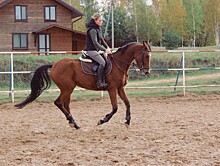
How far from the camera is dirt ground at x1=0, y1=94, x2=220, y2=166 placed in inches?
245

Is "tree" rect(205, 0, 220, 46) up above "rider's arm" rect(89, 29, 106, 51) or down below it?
above

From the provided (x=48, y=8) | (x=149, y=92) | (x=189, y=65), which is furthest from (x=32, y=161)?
(x=48, y=8)

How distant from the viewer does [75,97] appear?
15.1 m

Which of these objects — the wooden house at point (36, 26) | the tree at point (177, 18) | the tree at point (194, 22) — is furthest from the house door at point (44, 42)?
the tree at point (194, 22)

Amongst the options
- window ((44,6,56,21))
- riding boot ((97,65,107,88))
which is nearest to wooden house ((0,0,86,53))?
window ((44,6,56,21))

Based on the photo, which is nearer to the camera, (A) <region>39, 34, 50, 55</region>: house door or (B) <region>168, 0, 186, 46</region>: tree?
(A) <region>39, 34, 50, 55</region>: house door

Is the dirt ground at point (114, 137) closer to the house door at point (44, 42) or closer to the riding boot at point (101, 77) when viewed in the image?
the riding boot at point (101, 77)

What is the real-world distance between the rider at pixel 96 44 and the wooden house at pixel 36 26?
25.6 m

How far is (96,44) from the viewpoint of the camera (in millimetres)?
8898

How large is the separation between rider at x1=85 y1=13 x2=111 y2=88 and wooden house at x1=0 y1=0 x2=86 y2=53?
1007 inches

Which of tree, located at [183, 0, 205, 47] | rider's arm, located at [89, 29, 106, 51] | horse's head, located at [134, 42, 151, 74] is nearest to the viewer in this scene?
rider's arm, located at [89, 29, 106, 51]

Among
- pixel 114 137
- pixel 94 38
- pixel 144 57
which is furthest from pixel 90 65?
pixel 114 137

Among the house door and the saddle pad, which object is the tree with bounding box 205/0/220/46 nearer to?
the house door

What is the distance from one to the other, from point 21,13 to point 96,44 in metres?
27.4
